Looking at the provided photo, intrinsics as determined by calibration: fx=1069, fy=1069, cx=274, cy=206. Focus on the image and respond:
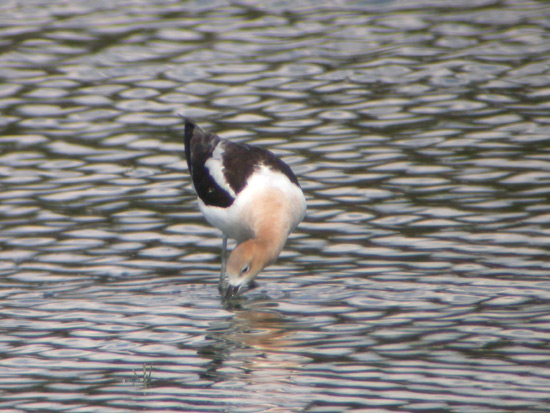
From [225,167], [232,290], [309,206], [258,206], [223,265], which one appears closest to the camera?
[232,290]

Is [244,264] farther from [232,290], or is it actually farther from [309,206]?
[309,206]

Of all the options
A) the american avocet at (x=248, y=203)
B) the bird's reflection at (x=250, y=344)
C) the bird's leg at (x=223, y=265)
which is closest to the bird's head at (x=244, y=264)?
the american avocet at (x=248, y=203)

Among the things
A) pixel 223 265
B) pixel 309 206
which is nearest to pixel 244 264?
pixel 223 265

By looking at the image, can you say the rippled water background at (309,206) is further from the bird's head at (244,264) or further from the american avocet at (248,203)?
the american avocet at (248,203)

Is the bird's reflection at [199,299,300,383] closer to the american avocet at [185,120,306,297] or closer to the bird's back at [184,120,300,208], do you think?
the american avocet at [185,120,306,297]

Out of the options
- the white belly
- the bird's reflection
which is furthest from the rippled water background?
the white belly

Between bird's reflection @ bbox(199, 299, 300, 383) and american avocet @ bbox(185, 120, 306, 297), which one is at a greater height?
american avocet @ bbox(185, 120, 306, 297)

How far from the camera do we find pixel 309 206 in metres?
11.6

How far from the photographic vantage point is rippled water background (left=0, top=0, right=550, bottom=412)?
303 inches

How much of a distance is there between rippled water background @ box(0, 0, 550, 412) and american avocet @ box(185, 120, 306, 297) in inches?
16.6

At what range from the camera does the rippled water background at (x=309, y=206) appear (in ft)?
25.3

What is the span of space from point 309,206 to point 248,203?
6.45ft

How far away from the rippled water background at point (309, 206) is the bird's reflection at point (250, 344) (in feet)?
0.08

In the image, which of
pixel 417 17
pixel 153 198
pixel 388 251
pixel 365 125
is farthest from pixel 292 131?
pixel 417 17
